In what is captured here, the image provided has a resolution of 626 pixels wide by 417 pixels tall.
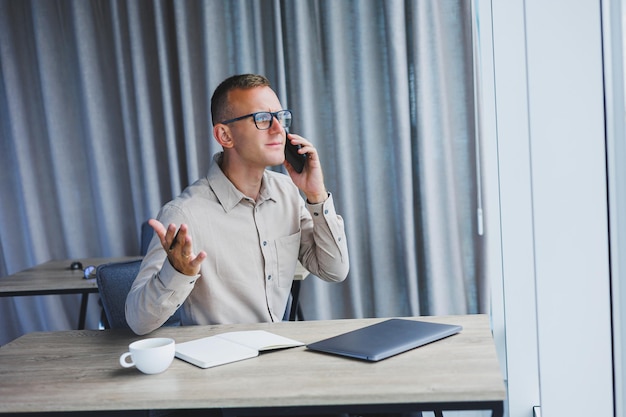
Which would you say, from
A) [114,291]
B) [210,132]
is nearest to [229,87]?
[114,291]

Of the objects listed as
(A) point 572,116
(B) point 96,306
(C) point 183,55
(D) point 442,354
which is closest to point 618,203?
(A) point 572,116

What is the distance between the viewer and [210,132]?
393 centimetres

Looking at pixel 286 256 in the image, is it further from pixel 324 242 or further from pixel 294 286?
pixel 294 286

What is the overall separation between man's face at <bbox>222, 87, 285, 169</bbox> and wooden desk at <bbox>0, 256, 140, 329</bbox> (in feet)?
4.01

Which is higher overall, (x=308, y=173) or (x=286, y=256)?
(x=308, y=173)

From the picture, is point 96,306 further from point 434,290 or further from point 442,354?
point 442,354

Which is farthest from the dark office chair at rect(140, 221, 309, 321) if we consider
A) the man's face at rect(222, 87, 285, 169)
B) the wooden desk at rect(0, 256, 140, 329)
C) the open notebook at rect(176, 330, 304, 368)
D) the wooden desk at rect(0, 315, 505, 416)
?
the wooden desk at rect(0, 315, 505, 416)

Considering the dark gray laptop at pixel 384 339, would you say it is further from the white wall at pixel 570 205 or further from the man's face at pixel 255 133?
the man's face at pixel 255 133

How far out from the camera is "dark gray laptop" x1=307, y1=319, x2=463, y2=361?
146 centimetres

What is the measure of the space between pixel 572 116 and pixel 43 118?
3.49 metres

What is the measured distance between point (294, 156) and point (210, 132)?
1.86 metres

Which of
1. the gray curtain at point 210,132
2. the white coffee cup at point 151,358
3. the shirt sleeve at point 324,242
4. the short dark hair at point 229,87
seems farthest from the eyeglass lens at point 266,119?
the gray curtain at point 210,132

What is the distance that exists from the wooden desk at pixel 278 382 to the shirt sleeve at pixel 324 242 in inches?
20.8

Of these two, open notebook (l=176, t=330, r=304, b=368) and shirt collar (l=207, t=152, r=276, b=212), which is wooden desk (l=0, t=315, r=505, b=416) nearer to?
open notebook (l=176, t=330, r=304, b=368)
